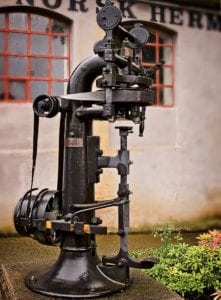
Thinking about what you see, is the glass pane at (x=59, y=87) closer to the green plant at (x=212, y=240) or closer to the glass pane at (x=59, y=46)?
the glass pane at (x=59, y=46)

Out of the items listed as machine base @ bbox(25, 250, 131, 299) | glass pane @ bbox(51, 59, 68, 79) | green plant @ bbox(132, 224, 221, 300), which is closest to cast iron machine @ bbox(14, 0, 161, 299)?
machine base @ bbox(25, 250, 131, 299)

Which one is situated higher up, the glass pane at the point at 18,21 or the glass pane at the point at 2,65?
the glass pane at the point at 18,21

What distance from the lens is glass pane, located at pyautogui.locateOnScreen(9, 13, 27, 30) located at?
23.2 feet

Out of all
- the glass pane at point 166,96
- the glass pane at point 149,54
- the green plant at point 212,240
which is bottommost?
the green plant at point 212,240

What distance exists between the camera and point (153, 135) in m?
7.76

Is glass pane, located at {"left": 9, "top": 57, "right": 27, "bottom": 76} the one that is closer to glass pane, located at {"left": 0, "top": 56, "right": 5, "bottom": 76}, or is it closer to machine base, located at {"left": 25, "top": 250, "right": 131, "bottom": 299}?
glass pane, located at {"left": 0, "top": 56, "right": 5, "bottom": 76}

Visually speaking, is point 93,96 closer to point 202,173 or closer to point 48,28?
point 48,28

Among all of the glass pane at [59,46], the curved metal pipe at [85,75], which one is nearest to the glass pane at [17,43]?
the glass pane at [59,46]

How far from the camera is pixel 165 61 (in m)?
7.90

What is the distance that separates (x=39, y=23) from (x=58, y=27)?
0.30 m

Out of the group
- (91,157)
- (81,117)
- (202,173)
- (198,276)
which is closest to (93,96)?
(81,117)

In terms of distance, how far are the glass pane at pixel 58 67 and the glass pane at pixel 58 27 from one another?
1.46 feet

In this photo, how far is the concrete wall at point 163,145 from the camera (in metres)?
7.05

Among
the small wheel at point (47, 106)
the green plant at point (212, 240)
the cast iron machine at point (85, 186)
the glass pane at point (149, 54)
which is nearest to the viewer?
the cast iron machine at point (85, 186)
